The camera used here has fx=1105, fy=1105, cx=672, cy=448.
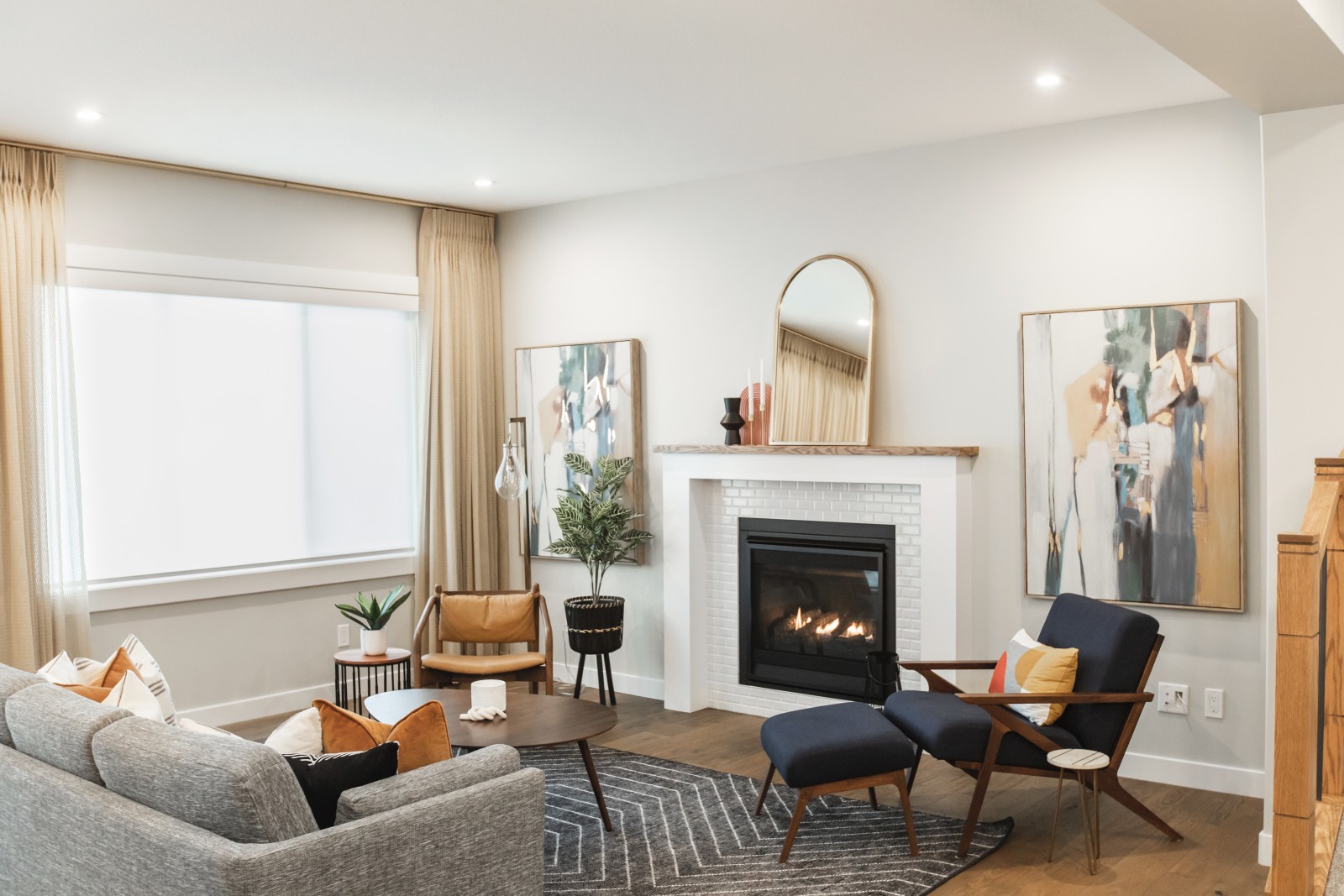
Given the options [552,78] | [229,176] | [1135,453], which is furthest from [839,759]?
[229,176]

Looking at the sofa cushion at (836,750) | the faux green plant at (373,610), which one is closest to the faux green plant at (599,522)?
the faux green plant at (373,610)

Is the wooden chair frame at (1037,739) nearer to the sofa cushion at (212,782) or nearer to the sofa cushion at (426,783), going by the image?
the sofa cushion at (426,783)

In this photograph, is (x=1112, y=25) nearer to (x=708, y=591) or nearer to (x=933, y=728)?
(x=933, y=728)

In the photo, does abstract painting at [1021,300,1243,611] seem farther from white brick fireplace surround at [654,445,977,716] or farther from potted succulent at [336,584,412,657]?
potted succulent at [336,584,412,657]

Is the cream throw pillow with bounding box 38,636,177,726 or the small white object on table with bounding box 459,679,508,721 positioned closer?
the cream throw pillow with bounding box 38,636,177,726

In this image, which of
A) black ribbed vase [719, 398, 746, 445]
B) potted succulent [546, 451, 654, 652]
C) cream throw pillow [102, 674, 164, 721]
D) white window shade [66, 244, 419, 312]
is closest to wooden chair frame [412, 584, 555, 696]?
potted succulent [546, 451, 654, 652]

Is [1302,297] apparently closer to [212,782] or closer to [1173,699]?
[1173,699]

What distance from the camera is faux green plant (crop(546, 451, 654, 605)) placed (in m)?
5.70

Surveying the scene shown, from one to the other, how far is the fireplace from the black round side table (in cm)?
169

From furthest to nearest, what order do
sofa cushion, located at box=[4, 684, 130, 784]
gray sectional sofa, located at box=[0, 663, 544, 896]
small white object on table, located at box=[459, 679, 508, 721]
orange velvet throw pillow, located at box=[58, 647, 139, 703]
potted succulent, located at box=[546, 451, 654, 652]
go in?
potted succulent, located at box=[546, 451, 654, 652], small white object on table, located at box=[459, 679, 508, 721], orange velvet throw pillow, located at box=[58, 647, 139, 703], sofa cushion, located at box=[4, 684, 130, 784], gray sectional sofa, located at box=[0, 663, 544, 896]

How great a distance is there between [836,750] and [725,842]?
0.55 meters

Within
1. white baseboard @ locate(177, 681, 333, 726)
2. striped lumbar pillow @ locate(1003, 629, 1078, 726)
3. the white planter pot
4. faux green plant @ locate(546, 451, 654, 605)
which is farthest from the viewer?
faux green plant @ locate(546, 451, 654, 605)

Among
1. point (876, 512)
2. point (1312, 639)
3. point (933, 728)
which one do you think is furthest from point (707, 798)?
point (1312, 639)

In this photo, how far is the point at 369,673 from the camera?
5.55 metres
